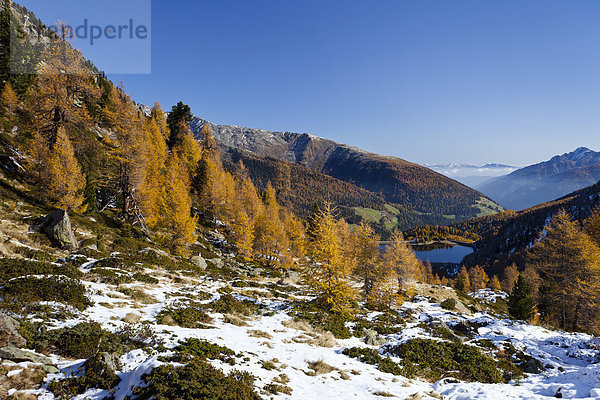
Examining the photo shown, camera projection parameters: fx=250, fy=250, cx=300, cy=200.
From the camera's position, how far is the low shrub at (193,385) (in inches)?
262

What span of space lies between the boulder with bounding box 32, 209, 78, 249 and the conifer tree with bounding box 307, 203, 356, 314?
2092cm

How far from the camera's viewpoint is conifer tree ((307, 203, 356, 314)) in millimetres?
22969

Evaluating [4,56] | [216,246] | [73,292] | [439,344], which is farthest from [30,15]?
[439,344]

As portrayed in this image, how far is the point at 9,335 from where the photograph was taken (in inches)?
305

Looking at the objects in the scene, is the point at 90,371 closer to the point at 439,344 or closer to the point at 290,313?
the point at 290,313

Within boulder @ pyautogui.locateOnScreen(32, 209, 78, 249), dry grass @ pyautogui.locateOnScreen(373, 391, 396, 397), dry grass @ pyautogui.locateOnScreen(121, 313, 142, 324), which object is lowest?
dry grass @ pyautogui.locateOnScreen(373, 391, 396, 397)

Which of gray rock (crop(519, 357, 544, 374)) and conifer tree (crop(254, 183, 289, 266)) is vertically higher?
conifer tree (crop(254, 183, 289, 266))

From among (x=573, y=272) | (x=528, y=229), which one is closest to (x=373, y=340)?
(x=573, y=272)

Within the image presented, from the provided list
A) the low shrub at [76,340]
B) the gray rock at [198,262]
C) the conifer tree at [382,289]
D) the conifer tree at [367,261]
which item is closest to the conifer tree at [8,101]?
the gray rock at [198,262]

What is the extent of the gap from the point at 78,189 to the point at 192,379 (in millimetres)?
35019

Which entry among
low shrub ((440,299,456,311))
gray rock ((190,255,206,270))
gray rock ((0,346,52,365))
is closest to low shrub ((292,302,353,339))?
gray rock ((0,346,52,365))

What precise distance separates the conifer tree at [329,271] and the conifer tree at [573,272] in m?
29.9

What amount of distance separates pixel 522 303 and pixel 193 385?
5222 centimetres

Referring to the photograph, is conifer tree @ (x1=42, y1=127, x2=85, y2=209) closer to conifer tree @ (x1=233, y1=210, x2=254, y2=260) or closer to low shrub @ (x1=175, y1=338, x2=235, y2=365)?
conifer tree @ (x1=233, y1=210, x2=254, y2=260)
